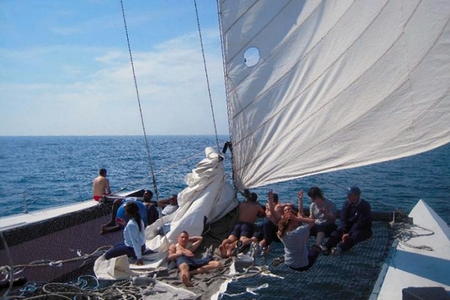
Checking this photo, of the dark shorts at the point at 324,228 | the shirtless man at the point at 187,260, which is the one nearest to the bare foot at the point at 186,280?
the shirtless man at the point at 187,260

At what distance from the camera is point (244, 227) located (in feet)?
24.2

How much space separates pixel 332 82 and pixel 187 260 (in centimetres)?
360

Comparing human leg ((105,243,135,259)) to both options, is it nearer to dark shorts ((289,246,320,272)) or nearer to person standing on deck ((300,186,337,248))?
dark shorts ((289,246,320,272))

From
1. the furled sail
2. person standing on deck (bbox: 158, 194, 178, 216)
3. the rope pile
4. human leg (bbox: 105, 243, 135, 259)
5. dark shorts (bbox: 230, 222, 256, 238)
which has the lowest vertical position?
the rope pile

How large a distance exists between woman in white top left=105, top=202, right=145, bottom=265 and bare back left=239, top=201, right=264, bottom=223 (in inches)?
81.9

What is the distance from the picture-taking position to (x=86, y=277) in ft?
20.1

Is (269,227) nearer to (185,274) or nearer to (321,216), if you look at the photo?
(321,216)

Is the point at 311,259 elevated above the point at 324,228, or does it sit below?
below

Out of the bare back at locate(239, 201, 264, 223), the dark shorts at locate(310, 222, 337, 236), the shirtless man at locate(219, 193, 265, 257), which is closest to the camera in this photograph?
the shirtless man at locate(219, 193, 265, 257)

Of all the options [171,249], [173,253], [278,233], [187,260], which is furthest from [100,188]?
[278,233]

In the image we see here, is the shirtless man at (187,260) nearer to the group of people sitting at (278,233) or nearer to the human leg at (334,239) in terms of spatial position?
the group of people sitting at (278,233)

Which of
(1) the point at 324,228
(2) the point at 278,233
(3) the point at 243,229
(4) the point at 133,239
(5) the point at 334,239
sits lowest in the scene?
(5) the point at 334,239

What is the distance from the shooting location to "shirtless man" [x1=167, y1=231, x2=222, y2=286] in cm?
584

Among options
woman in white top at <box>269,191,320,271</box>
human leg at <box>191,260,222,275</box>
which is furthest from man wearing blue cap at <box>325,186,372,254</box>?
human leg at <box>191,260,222,275</box>
